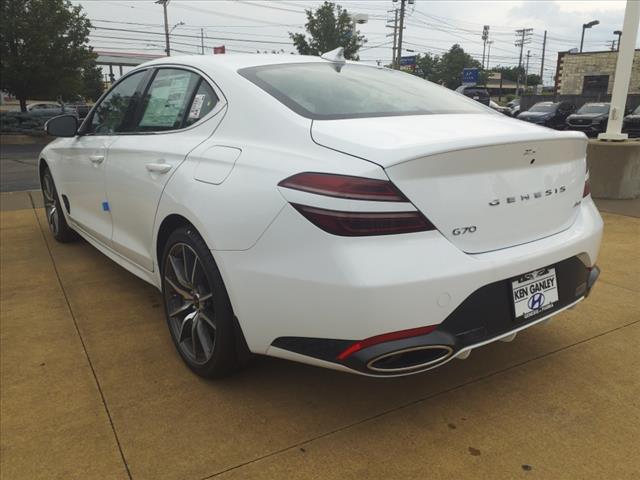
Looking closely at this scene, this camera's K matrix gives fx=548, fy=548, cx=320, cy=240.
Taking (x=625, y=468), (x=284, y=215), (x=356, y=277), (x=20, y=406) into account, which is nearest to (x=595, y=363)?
(x=625, y=468)

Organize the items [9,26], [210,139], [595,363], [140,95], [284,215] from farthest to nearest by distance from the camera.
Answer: [9,26] < [140,95] < [595,363] < [210,139] < [284,215]

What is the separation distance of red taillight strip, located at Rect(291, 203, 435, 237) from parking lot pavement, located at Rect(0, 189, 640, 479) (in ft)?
2.94

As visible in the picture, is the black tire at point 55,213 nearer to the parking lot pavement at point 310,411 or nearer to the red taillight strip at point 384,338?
the parking lot pavement at point 310,411

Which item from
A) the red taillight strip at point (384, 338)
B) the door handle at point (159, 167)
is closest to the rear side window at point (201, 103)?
the door handle at point (159, 167)

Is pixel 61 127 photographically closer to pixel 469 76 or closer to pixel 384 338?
pixel 384 338

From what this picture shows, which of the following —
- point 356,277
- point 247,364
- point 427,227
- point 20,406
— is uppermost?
point 427,227

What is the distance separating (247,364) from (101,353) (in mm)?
952

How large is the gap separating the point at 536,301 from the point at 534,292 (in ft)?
0.15

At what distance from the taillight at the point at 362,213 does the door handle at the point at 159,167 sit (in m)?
1.06

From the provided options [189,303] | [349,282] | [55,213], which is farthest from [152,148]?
[55,213]

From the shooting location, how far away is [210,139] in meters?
2.56

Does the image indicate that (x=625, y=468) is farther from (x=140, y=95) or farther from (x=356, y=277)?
(x=140, y=95)

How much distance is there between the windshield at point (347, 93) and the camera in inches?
94.7

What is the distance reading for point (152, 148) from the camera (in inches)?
116
